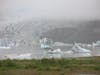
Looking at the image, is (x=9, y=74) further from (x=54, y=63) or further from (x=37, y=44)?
(x=37, y=44)

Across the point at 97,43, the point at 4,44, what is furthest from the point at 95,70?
the point at 4,44

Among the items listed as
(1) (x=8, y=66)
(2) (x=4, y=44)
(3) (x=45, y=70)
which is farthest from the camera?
(2) (x=4, y=44)

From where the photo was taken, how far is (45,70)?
62.6ft

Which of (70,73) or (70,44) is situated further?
(70,44)

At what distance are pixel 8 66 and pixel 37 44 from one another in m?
63.0

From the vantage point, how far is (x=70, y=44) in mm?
85125

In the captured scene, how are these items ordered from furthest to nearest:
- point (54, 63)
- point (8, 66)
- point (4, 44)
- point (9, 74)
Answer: point (4, 44)
point (54, 63)
point (8, 66)
point (9, 74)

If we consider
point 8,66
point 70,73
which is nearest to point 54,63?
point 8,66

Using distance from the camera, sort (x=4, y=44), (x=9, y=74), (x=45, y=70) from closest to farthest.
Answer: (x=9, y=74) < (x=45, y=70) < (x=4, y=44)

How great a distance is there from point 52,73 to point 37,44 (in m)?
66.9

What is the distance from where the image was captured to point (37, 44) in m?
84.4

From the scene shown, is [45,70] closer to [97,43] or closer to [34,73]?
[34,73]

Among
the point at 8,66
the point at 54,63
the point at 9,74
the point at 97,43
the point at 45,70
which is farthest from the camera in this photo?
the point at 97,43

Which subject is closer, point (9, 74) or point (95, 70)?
point (9, 74)
